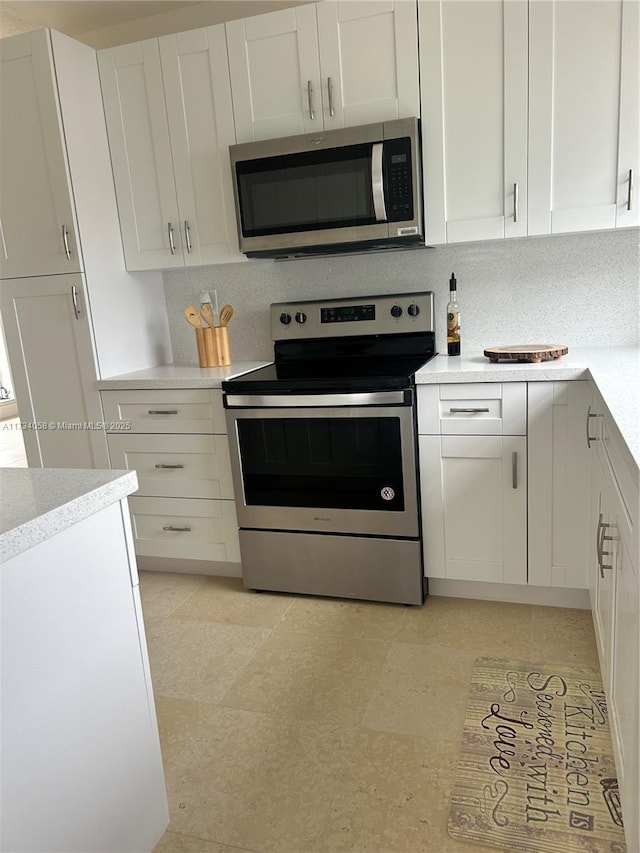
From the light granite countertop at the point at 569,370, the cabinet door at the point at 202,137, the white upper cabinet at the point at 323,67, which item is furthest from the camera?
the cabinet door at the point at 202,137

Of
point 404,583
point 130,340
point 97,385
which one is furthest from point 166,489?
point 404,583

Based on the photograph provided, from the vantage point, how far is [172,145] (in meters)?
2.77

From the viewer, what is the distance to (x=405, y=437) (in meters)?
2.35

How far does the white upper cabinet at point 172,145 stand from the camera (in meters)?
2.66

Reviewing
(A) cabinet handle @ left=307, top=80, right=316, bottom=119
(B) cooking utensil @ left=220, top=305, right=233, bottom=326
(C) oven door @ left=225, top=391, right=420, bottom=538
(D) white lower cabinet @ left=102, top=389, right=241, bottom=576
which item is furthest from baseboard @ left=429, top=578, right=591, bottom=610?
(A) cabinet handle @ left=307, top=80, right=316, bottom=119

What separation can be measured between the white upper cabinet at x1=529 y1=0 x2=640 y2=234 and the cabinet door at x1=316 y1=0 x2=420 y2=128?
1.47 ft

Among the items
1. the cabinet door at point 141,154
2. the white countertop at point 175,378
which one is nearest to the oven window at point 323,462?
the white countertop at point 175,378

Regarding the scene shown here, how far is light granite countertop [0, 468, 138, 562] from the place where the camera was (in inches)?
40.5

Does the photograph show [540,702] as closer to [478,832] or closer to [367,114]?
[478,832]

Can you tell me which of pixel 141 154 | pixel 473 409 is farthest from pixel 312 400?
pixel 141 154

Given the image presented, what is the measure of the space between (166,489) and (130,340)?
75 centimetres

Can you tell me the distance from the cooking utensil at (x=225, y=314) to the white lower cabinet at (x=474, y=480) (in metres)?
1.03

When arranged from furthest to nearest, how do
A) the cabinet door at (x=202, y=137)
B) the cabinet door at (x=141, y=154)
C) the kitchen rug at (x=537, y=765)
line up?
1. the cabinet door at (x=141, y=154)
2. the cabinet door at (x=202, y=137)
3. the kitchen rug at (x=537, y=765)

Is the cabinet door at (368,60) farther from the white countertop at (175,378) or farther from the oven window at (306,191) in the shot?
the white countertop at (175,378)
